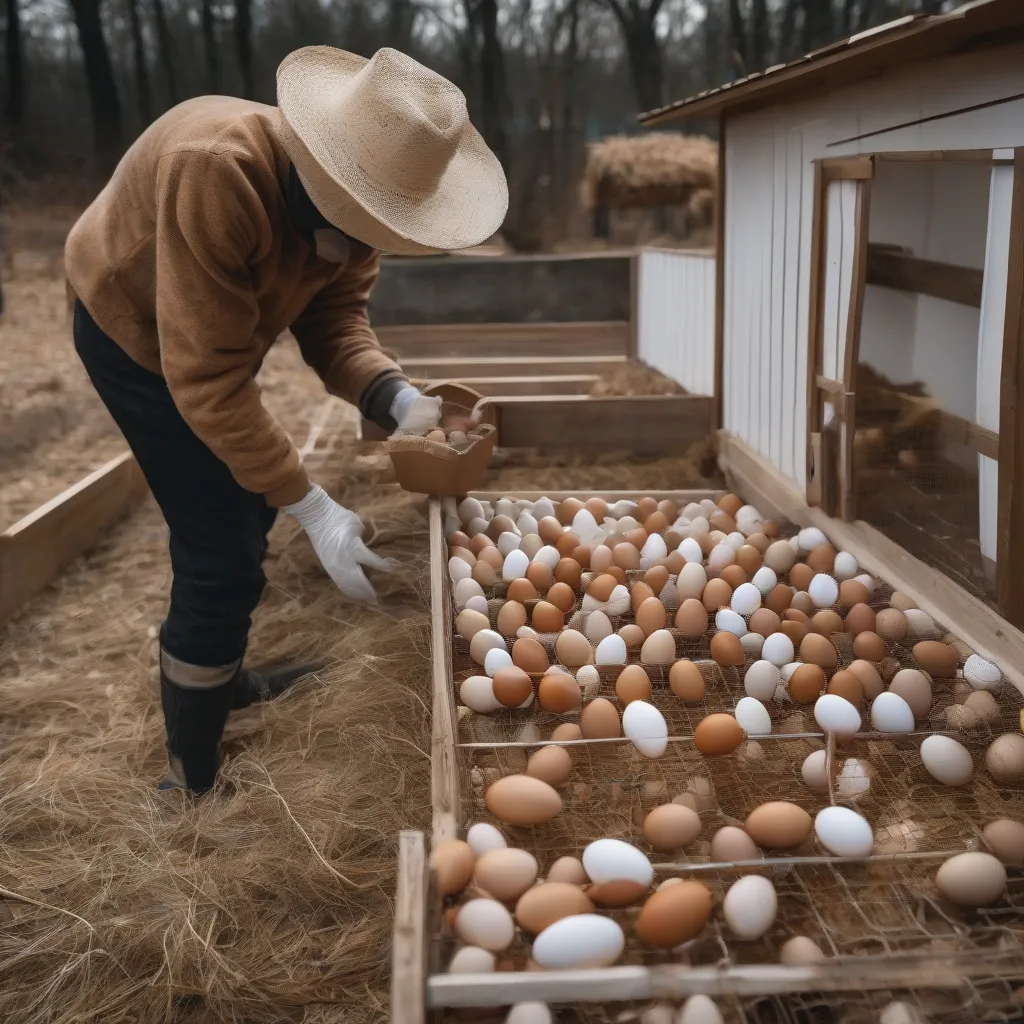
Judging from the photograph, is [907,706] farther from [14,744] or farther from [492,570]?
[14,744]

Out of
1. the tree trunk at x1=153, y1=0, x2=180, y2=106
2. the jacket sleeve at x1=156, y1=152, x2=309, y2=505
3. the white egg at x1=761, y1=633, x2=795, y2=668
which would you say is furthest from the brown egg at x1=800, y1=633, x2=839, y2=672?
the tree trunk at x1=153, y1=0, x2=180, y2=106

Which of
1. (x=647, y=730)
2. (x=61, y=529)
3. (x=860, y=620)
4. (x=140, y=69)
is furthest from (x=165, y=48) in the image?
(x=647, y=730)

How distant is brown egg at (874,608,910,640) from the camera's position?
239 cm

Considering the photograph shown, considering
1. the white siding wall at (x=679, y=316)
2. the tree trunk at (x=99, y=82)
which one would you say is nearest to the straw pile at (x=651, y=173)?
the white siding wall at (x=679, y=316)

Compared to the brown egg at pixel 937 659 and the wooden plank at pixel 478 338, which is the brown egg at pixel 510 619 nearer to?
the brown egg at pixel 937 659

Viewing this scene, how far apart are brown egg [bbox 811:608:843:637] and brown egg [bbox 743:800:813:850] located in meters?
0.83

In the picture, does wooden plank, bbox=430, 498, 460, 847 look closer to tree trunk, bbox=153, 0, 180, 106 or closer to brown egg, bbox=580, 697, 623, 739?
brown egg, bbox=580, 697, 623, 739

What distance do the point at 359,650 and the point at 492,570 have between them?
437 millimetres

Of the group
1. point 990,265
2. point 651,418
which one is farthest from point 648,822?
point 651,418

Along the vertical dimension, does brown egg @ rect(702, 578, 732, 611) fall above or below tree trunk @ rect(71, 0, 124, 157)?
below

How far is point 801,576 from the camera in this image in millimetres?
2766

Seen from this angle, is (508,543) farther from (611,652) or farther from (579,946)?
(579,946)

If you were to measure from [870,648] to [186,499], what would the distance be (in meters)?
1.59

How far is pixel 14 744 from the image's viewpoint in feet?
9.47
